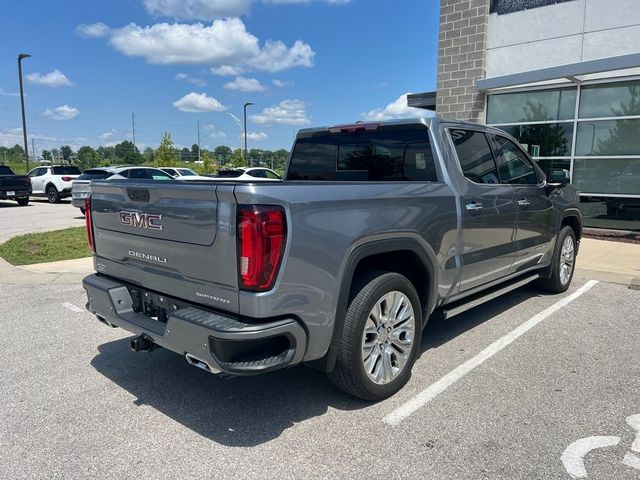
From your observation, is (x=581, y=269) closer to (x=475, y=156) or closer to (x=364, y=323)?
(x=475, y=156)

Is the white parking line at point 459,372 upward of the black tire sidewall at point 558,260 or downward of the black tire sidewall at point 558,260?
downward

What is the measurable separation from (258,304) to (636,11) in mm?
11638

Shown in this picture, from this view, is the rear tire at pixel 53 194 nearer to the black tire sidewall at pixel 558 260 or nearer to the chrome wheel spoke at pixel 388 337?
the black tire sidewall at pixel 558 260

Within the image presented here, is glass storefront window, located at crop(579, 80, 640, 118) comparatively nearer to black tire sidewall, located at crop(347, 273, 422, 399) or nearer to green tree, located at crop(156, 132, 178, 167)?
black tire sidewall, located at crop(347, 273, 422, 399)

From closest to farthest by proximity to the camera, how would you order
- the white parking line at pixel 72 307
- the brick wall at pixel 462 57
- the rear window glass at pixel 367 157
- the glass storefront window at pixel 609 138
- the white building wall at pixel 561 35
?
the rear window glass at pixel 367 157, the white parking line at pixel 72 307, the white building wall at pixel 561 35, the glass storefront window at pixel 609 138, the brick wall at pixel 462 57

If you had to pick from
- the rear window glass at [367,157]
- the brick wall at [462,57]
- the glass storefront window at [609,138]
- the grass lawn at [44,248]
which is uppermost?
the brick wall at [462,57]

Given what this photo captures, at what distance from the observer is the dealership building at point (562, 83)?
10930 mm

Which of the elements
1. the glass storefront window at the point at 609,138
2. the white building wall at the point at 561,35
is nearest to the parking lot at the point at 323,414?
the glass storefront window at the point at 609,138

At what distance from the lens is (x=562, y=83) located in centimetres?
1183

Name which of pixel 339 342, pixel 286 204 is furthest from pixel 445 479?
pixel 286 204

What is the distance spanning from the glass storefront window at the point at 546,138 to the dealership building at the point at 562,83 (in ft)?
0.08

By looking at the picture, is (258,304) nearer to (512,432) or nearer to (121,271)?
(121,271)

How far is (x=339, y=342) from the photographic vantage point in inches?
122

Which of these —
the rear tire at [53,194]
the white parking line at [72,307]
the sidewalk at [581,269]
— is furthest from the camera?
the rear tire at [53,194]
